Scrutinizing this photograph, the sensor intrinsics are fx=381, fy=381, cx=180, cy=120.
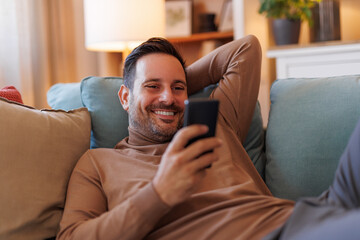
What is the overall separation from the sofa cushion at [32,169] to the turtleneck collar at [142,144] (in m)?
0.16

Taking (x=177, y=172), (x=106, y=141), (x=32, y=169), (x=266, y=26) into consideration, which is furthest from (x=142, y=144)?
(x=266, y=26)

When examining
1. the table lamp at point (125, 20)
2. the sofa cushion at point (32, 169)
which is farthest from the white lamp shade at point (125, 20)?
the sofa cushion at point (32, 169)

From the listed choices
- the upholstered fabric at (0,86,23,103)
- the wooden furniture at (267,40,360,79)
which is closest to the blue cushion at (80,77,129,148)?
the upholstered fabric at (0,86,23,103)

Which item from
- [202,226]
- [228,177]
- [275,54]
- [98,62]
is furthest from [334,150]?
[98,62]

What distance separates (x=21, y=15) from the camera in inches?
85.9

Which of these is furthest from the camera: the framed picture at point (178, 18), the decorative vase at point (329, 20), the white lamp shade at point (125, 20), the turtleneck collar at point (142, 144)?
the framed picture at point (178, 18)

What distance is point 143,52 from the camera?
51.1 inches

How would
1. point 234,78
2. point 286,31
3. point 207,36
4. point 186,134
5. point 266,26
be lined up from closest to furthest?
point 186,134 < point 234,78 < point 286,31 < point 266,26 < point 207,36

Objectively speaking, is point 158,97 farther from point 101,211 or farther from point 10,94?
point 10,94

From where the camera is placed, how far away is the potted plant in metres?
2.59

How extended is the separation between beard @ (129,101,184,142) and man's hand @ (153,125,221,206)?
0.40m

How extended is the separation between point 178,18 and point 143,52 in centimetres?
203

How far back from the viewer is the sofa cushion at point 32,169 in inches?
39.5

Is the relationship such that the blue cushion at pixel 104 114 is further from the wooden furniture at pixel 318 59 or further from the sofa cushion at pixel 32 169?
the wooden furniture at pixel 318 59
